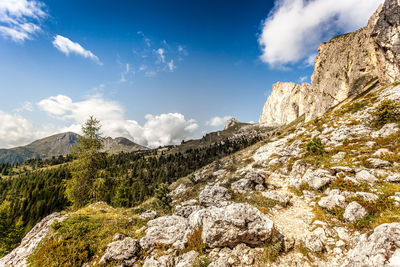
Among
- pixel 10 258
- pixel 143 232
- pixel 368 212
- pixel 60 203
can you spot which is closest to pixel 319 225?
pixel 368 212

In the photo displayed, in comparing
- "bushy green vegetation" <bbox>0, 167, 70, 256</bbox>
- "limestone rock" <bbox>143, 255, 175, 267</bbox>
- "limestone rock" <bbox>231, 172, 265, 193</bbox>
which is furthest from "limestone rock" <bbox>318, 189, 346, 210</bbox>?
"bushy green vegetation" <bbox>0, 167, 70, 256</bbox>

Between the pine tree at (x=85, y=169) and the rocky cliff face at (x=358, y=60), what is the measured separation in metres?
85.2

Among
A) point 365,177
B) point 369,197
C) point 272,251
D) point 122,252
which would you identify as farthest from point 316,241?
point 122,252

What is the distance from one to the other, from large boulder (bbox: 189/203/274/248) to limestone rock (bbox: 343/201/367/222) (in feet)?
17.3

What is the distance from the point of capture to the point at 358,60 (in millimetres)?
79562

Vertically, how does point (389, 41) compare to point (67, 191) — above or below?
above

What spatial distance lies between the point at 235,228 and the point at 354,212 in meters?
8.06

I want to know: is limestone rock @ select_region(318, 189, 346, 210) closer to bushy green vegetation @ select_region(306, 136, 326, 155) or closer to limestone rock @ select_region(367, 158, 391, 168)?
limestone rock @ select_region(367, 158, 391, 168)

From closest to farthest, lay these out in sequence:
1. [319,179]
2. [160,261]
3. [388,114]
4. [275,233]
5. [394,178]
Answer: [160,261], [275,233], [394,178], [319,179], [388,114]

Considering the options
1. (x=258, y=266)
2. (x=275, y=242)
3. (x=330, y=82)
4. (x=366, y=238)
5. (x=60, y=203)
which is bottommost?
(x=60, y=203)

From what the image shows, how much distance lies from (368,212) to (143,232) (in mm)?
15308

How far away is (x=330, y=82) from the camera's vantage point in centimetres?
9650

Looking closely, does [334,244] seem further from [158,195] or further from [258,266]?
[158,195]

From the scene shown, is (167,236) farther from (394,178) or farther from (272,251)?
(394,178)
